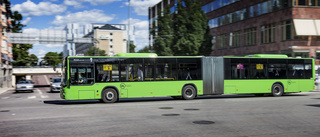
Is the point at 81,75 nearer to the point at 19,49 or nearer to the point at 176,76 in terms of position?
the point at 176,76

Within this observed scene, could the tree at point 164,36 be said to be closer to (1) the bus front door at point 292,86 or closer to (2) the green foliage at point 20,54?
(1) the bus front door at point 292,86

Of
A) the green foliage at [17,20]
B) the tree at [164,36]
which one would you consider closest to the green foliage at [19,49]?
the green foliage at [17,20]

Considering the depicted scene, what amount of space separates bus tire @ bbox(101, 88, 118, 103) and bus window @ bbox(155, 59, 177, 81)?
264cm

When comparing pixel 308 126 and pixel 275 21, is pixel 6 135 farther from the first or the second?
pixel 275 21

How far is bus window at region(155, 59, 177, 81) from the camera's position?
18578 mm

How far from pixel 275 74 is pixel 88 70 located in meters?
12.2

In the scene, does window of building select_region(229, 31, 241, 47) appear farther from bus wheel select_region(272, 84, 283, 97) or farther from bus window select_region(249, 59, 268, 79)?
bus window select_region(249, 59, 268, 79)

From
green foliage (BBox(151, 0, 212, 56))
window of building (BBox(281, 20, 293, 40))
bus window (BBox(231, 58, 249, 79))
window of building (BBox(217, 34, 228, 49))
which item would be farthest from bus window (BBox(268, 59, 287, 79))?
window of building (BBox(217, 34, 228, 49))

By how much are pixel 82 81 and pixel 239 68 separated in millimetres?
9761

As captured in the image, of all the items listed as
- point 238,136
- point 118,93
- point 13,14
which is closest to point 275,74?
point 118,93

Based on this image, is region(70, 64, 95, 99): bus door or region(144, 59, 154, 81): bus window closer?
region(70, 64, 95, 99): bus door

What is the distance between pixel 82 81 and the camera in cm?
1723

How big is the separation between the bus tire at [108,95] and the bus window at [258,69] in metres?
8.93

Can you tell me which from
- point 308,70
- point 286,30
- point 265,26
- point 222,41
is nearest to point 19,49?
point 222,41
